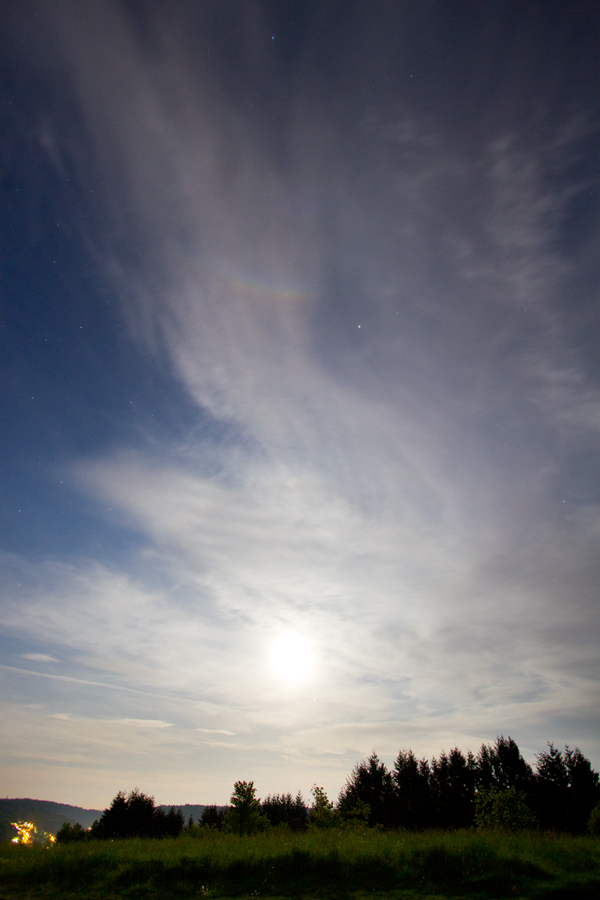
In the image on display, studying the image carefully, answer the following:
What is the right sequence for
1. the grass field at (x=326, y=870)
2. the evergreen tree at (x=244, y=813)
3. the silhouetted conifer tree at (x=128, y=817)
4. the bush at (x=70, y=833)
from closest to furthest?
1. the grass field at (x=326, y=870)
2. the evergreen tree at (x=244, y=813)
3. the bush at (x=70, y=833)
4. the silhouetted conifer tree at (x=128, y=817)

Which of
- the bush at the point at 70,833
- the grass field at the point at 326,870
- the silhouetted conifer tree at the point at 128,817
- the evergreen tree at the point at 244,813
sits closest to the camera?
the grass field at the point at 326,870

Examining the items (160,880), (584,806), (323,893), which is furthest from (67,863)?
(584,806)

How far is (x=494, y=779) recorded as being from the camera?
6444 centimetres

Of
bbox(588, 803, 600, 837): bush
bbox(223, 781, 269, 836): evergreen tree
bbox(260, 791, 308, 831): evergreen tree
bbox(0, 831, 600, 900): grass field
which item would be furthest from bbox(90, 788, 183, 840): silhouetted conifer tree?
bbox(0, 831, 600, 900): grass field

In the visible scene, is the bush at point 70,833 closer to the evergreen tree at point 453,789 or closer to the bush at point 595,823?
the evergreen tree at point 453,789

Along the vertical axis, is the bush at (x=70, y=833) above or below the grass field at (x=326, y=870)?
below

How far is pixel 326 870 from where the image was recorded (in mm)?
12820

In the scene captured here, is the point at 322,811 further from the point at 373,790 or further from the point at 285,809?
the point at 285,809

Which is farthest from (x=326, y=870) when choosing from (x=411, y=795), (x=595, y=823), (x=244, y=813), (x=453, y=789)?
(x=453, y=789)

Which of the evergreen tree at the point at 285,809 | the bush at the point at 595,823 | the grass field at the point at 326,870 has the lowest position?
the evergreen tree at the point at 285,809

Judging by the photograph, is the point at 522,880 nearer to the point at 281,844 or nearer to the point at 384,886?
the point at 384,886

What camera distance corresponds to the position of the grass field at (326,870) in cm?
1150

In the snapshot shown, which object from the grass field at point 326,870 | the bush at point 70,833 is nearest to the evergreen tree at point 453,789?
the bush at point 70,833

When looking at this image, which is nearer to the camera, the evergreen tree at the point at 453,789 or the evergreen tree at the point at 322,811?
the evergreen tree at the point at 322,811
